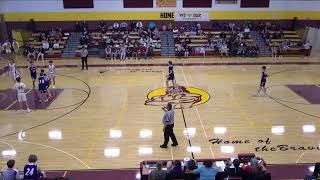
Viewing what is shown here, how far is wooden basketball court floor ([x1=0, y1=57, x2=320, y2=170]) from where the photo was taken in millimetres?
12805

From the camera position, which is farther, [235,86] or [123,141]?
[235,86]

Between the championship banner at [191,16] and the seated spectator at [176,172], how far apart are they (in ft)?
92.1

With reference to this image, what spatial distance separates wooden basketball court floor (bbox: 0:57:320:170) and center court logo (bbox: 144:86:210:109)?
0.66 feet

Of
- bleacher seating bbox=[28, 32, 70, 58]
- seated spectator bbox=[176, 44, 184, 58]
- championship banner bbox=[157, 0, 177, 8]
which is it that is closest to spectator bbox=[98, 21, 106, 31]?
bleacher seating bbox=[28, 32, 70, 58]

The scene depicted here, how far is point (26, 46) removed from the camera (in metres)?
32.9

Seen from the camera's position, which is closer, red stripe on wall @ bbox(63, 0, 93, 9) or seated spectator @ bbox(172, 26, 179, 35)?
seated spectator @ bbox(172, 26, 179, 35)

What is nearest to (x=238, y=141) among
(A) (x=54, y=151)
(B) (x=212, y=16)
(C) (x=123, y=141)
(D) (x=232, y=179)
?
(C) (x=123, y=141)

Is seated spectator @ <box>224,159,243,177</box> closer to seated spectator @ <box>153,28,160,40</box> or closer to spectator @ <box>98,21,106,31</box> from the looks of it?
seated spectator @ <box>153,28,160,40</box>

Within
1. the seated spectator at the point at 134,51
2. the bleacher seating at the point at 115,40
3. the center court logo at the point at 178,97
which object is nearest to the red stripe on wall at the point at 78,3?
the bleacher seating at the point at 115,40

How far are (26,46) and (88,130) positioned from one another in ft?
67.9

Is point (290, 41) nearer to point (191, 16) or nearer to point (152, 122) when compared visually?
point (191, 16)

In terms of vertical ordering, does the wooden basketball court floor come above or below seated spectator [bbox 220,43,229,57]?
below

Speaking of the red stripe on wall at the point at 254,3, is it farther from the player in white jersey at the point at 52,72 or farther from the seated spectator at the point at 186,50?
the player in white jersey at the point at 52,72

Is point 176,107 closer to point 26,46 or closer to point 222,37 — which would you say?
point 222,37
